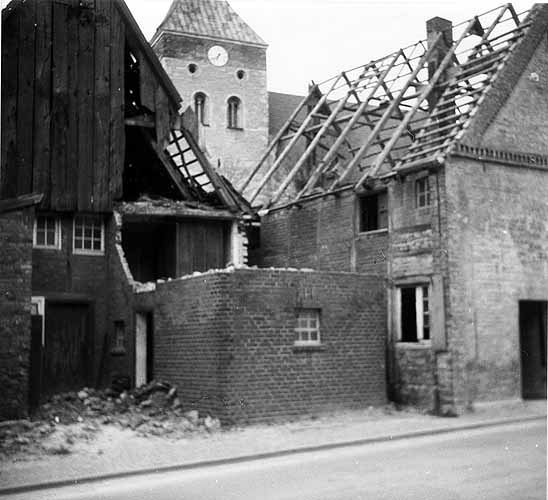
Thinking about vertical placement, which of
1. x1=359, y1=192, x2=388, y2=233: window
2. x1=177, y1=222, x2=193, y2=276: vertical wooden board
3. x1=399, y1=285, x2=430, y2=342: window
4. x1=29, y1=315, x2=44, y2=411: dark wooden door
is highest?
x1=359, y1=192, x2=388, y2=233: window

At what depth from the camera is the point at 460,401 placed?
15742 millimetres

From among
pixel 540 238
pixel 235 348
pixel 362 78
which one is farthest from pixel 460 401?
pixel 362 78

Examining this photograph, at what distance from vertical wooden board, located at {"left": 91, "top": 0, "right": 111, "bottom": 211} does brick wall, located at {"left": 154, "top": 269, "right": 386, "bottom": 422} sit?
379 centimetres

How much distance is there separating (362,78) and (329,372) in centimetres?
1084

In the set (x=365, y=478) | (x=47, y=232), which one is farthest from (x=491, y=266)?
(x=47, y=232)

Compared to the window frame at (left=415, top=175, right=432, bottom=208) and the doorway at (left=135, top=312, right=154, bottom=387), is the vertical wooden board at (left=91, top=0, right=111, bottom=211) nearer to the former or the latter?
the doorway at (left=135, top=312, right=154, bottom=387)

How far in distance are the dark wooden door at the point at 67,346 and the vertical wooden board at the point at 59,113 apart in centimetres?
254

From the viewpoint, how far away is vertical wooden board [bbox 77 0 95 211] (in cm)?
1872

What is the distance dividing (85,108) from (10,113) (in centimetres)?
181

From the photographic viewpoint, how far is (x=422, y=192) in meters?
17.3

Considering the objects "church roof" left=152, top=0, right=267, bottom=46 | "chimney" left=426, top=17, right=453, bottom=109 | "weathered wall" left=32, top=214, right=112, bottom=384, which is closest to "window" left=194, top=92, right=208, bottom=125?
"church roof" left=152, top=0, right=267, bottom=46

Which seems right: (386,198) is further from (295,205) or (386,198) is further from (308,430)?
(308,430)

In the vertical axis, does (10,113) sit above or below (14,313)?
above

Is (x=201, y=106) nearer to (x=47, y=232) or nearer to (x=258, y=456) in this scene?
(x=47, y=232)
